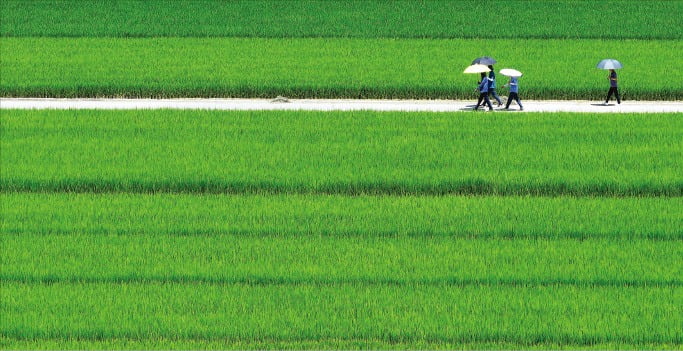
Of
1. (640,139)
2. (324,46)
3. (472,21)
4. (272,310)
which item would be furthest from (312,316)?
(472,21)

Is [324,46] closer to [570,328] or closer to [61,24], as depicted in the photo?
[61,24]

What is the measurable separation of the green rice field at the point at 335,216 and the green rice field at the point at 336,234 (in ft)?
0.13

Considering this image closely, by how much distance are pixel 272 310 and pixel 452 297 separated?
6.08 feet

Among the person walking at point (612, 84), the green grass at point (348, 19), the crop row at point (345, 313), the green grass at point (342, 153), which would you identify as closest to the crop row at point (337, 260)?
the crop row at point (345, 313)

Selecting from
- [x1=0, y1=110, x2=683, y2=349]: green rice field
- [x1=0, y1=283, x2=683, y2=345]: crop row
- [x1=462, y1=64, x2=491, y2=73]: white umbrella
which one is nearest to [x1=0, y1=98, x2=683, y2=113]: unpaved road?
[x1=462, y1=64, x2=491, y2=73]: white umbrella

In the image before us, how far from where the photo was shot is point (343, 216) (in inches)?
628

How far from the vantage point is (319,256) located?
44.7ft

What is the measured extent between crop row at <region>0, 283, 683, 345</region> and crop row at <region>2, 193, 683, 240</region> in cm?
276

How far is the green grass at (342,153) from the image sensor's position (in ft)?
60.4

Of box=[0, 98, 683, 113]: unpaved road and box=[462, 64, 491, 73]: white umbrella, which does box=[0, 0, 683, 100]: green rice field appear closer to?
box=[0, 98, 683, 113]: unpaved road

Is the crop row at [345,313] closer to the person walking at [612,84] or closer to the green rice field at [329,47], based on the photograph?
the person walking at [612,84]

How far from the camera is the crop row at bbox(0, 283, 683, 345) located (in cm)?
1074

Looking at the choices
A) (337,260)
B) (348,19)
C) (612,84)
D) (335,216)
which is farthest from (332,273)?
(348,19)

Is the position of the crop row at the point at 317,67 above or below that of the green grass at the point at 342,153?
above
